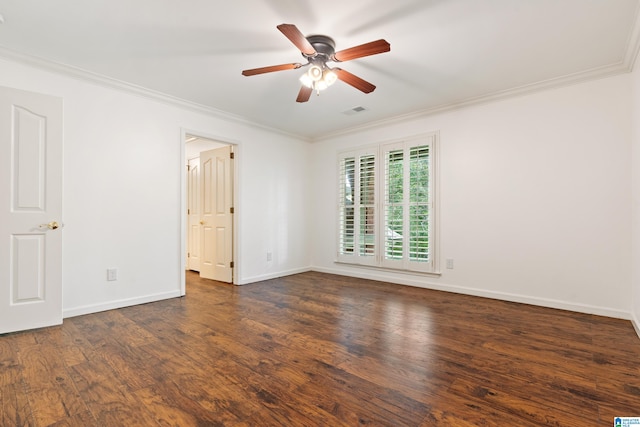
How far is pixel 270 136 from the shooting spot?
17.1 ft

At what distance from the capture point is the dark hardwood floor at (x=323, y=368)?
62.6 inches

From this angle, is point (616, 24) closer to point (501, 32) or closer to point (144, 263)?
point (501, 32)

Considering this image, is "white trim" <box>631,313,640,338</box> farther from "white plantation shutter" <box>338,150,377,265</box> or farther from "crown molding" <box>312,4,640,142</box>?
"white plantation shutter" <box>338,150,377,265</box>

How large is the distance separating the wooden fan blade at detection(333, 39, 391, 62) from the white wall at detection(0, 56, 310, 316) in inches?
101

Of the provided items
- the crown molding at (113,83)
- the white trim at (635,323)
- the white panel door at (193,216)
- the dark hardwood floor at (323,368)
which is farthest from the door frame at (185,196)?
the white trim at (635,323)

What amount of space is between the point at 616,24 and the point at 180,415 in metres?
4.09

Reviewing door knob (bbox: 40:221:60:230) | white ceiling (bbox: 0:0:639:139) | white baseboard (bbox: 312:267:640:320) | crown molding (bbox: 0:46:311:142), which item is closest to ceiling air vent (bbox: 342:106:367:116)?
white ceiling (bbox: 0:0:639:139)

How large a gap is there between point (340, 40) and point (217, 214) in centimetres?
339

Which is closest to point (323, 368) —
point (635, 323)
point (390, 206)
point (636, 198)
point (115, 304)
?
point (115, 304)

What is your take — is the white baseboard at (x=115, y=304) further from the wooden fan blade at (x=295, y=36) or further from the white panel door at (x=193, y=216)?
the wooden fan blade at (x=295, y=36)

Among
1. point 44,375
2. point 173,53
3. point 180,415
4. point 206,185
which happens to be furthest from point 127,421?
point 206,185

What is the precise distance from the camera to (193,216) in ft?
19.3

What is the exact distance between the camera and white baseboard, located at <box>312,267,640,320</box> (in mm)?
3176

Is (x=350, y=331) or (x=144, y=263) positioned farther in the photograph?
(x=144, y=263)
